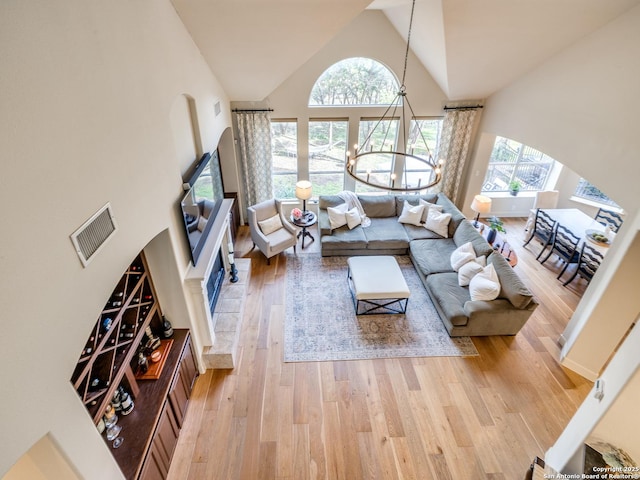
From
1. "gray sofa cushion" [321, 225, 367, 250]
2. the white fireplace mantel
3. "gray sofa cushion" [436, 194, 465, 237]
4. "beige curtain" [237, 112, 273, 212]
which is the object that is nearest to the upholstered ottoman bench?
"gray sofa cushion" [321, 225, 367, 250]

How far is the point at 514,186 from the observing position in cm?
787

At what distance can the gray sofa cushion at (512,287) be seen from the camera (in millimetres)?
4360

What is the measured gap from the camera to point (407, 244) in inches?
250

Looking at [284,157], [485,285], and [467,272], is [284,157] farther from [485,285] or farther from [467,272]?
[485,285]

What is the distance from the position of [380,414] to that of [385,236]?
335cm

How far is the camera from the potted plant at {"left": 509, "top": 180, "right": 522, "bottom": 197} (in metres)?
7.86

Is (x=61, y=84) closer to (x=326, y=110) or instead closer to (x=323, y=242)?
(x=323, y=242)

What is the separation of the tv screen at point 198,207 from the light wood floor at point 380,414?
158 cm

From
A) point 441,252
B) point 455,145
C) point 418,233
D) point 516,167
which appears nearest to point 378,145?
point 455,145

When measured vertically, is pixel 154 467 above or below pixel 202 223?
below

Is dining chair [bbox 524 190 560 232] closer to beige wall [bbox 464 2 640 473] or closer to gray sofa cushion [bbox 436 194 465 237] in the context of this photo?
gray sofa cushion [bbox 436 194 465 237]

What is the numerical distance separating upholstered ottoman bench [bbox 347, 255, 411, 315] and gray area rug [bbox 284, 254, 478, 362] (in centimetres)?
14

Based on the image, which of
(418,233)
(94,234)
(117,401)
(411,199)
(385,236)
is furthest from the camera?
(411,199)

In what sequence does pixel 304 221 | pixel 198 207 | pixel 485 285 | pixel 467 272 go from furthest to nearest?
1. pixel 304 221
2. pixel 467 272
3. pixel 485 285
4. pixel 198 207
